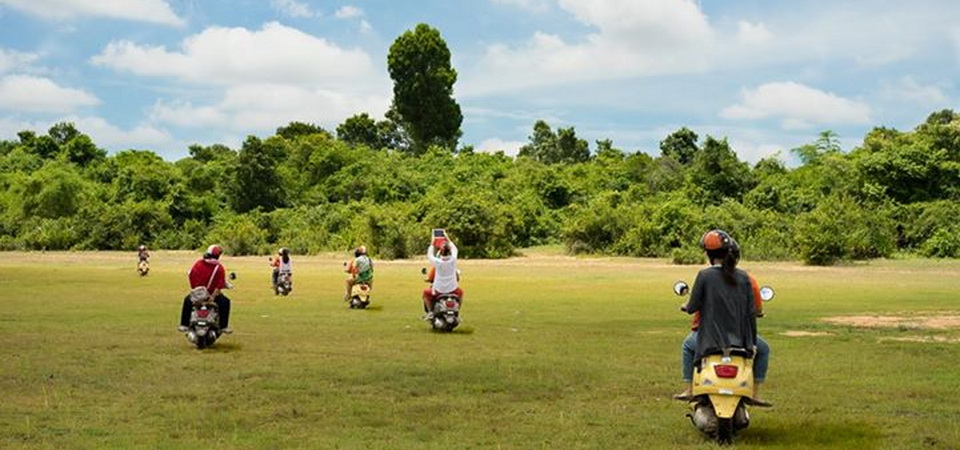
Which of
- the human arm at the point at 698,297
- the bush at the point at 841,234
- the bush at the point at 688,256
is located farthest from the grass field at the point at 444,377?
the bush at the point at 688,256

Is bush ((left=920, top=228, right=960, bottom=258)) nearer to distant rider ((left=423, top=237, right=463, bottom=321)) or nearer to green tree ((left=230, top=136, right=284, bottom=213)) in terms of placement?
distant rider ((left=423, top=237, right=463, bottom=321))

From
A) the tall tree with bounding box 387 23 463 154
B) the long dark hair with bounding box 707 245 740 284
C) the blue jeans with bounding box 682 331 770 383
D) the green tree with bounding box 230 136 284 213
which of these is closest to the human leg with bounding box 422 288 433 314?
the blue jeans with bounding box 682 331 770 383

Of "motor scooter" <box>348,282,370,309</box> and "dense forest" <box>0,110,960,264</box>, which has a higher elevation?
"dense forest" <box>0,110,960,264</box>

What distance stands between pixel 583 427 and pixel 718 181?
59834 mm

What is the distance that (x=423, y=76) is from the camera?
87250 mm

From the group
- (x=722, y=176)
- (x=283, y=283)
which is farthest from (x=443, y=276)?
(x=722, y=176)

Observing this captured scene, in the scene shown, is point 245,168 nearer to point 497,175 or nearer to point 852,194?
point 497,175

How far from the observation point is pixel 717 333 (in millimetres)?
8398

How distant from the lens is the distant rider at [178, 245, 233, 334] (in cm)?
1521

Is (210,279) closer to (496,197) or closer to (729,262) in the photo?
(729,262)

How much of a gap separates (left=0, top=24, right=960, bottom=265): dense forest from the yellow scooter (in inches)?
1547

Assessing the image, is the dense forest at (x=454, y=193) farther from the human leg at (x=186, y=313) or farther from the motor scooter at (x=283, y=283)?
the human leg at (x=186, y=313)

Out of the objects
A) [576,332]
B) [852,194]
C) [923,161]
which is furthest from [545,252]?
[576,332]

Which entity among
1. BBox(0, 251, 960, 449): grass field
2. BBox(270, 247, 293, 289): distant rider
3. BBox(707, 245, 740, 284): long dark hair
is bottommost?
BBox(0, 251, 960, 449): grass field
